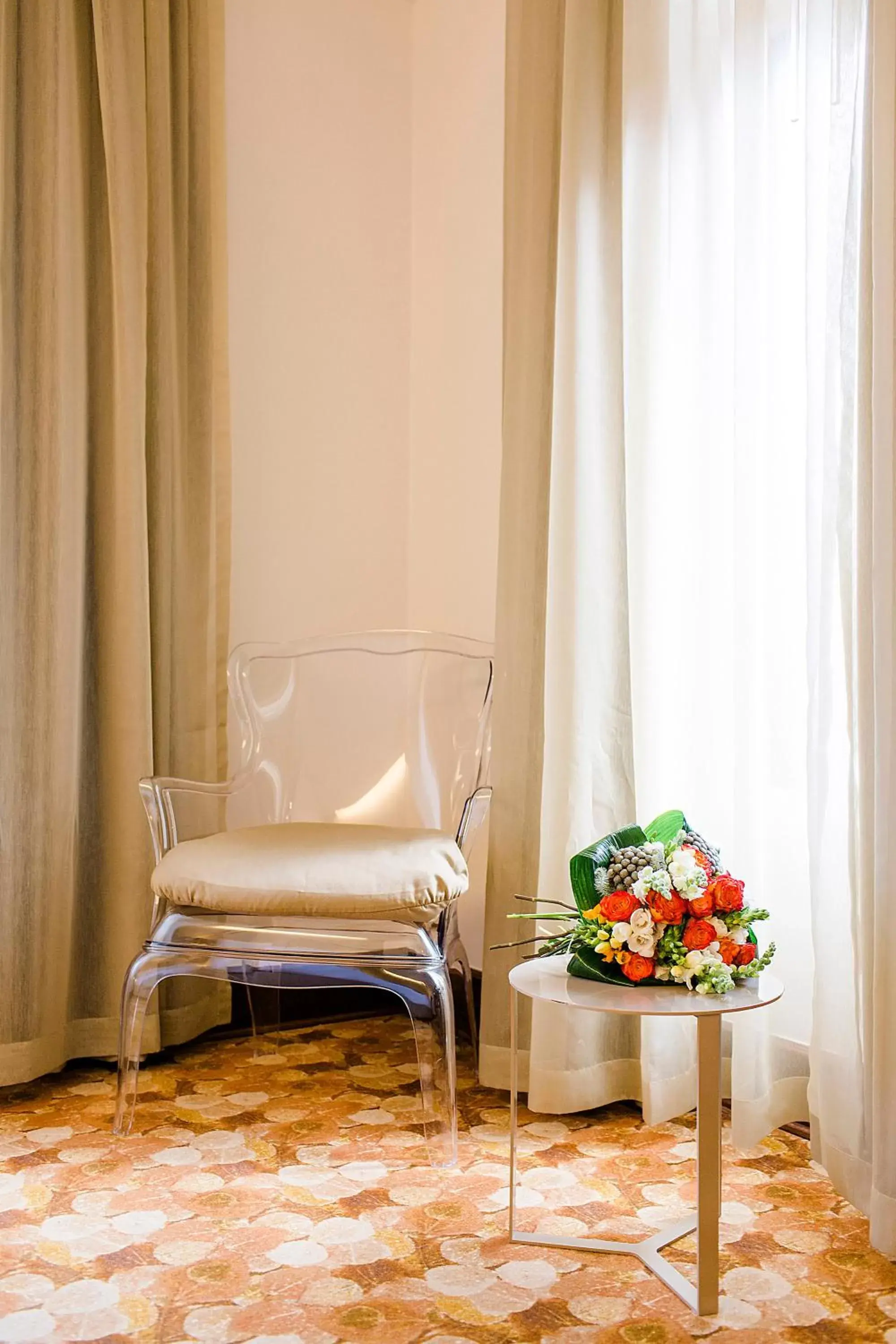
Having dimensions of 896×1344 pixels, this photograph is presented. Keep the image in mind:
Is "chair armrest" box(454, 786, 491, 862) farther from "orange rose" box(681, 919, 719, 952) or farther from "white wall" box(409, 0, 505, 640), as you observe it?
"orange rose" box(681, 919, 719, 952)

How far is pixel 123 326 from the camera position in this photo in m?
2.50

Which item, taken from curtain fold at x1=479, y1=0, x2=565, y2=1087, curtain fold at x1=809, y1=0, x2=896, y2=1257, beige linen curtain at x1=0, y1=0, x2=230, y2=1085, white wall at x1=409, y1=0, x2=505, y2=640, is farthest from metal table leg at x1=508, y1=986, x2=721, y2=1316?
white wall at x1=409, y1=0, x2=505, y2=640

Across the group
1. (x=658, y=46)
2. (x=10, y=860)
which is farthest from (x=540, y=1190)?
(x=658, y=46)

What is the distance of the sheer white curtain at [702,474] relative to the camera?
6.30 feet

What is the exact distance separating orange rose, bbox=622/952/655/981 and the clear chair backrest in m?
0.93

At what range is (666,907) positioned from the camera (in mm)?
1610

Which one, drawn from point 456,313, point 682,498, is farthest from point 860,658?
point 456,313

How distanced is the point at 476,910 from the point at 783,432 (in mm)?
1424

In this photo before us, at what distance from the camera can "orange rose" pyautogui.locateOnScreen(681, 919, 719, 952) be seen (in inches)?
63.4

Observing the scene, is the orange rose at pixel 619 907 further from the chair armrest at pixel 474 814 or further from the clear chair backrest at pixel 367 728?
the clear chair backrest at pixel 367 728

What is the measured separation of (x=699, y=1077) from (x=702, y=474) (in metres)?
1.09

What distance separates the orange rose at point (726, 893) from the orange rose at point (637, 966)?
121mm

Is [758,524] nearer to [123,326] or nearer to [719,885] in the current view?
[719,885]

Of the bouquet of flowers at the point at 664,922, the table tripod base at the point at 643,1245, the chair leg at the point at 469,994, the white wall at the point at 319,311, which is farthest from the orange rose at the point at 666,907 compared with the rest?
the white wall at the point at 319,311
